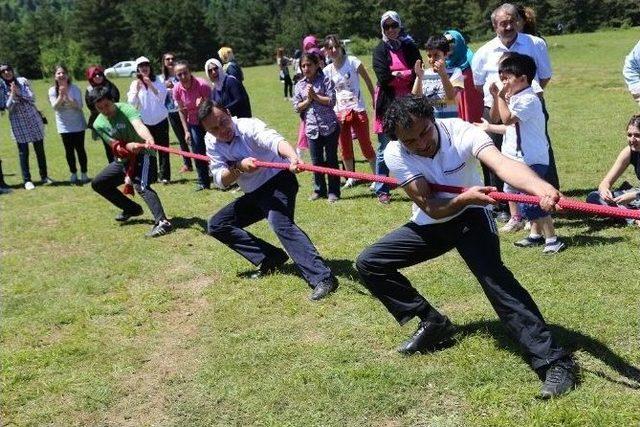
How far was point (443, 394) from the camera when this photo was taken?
3609 millimetres

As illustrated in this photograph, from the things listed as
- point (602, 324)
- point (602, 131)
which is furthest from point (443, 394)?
point (602, 131)

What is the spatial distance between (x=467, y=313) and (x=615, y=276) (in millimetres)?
1220

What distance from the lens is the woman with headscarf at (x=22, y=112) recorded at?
10422 mm

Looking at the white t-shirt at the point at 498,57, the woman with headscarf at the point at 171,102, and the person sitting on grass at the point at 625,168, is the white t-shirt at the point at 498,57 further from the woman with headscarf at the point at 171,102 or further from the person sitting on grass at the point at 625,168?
the woman with headscarf at the point at 171,102

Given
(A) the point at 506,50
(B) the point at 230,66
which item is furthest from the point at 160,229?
(A) the point at 506,50

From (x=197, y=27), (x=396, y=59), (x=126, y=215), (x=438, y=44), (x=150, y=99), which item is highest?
(x=197, y=27)

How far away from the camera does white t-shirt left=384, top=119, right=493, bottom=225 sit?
3.57 m

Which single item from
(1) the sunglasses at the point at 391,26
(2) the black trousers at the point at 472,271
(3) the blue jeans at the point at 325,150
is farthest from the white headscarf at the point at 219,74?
(2) the black trousers at the point at 472,271

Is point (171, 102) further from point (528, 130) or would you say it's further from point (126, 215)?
point (528, 130)

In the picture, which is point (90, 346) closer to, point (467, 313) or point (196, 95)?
point (467, 313)

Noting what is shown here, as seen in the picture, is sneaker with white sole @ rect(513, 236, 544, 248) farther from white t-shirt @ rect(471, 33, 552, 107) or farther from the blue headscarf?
the blue headscarf

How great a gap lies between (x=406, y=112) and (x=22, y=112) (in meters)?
9.17

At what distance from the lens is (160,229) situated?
25.1 feet

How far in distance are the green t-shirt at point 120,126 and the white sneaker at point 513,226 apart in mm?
4224
